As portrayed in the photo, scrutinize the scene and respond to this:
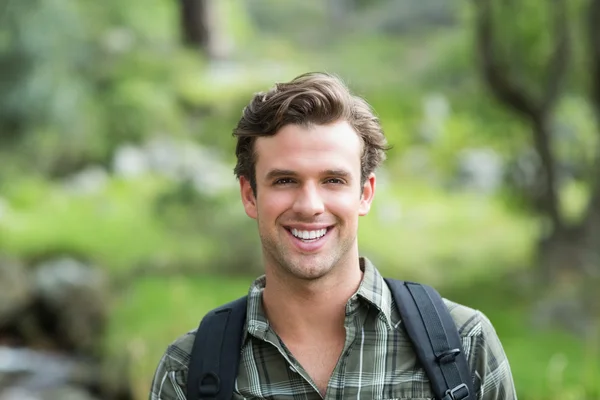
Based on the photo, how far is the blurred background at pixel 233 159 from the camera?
6695 mm

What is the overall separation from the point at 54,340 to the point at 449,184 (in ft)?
11.8

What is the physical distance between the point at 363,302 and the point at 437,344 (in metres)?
0.19

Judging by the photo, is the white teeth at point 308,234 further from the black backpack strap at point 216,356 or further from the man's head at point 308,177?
the black backpack strap at point 216,356

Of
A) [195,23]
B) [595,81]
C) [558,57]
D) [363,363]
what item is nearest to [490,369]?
[363,363]

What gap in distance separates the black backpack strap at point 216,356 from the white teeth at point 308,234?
24 centimetres

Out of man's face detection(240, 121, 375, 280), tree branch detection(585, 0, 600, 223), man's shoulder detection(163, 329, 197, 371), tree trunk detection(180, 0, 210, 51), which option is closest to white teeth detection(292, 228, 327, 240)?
man's face detection(240, 121, 375, 280)

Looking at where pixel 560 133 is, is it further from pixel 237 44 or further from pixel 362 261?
pixel 362 261

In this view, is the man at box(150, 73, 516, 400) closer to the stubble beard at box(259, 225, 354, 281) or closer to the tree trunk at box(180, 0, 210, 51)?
the stubble beard at box(259, 225, 354, 281)

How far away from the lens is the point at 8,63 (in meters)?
7.17

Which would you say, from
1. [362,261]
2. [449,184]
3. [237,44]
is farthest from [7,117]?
[362,261]

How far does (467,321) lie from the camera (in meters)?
1.80

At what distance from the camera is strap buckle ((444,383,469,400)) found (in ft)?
5.56

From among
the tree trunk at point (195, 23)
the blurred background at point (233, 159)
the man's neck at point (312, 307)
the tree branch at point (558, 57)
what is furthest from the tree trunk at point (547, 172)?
the man's neck at point (312, 307)

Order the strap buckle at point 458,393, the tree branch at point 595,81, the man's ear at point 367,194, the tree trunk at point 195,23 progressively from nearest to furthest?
1. the strap buckle at point 458,393
2. the man's ear at point 367,194
3. the tree branch at point 595,81
4. the tree trunk at point 195,23
